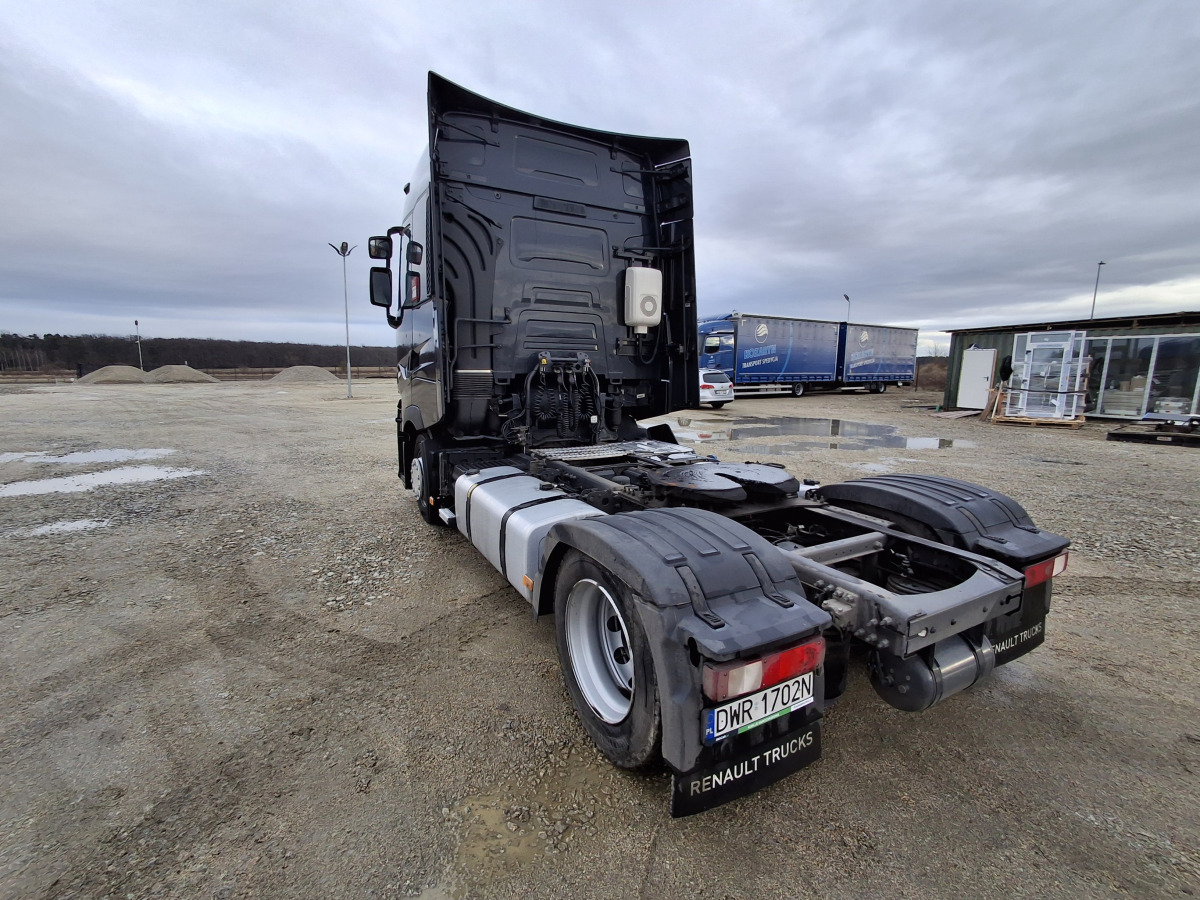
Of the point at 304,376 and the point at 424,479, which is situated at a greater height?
the point at 304,376

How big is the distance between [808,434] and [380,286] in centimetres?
1047

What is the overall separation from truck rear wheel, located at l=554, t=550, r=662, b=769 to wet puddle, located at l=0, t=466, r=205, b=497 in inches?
308

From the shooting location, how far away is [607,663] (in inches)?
102

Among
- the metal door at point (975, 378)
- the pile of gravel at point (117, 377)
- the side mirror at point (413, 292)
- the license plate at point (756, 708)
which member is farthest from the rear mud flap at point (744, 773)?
the pile of gravel at point (117, 377)

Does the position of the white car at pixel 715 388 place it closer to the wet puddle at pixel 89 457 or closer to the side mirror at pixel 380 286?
the side mirror at pixel 380 286

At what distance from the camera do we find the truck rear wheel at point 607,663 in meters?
1.99

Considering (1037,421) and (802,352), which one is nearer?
(1037,421)

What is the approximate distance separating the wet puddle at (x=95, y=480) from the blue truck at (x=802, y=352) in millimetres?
20173

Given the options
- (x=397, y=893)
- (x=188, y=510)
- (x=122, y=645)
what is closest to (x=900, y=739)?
(x=397, y=893)

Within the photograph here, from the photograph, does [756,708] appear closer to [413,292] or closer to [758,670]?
[758,670]

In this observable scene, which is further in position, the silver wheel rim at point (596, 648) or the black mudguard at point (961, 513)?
the black mudguard at point (961, 513)

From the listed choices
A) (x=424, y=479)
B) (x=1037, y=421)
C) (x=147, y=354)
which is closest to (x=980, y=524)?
(x=424, y=479)

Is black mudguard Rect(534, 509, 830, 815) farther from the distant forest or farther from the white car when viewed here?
the distant forest

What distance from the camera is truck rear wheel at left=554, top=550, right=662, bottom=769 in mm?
1993
